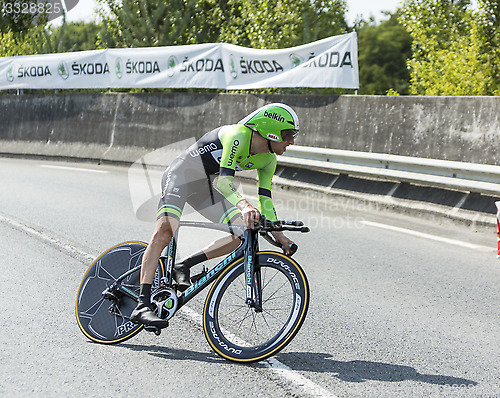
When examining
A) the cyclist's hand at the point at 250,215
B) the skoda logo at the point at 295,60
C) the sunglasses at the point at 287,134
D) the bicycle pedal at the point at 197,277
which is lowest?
the bicycle pedal at the point at 197,277

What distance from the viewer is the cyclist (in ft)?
14.8

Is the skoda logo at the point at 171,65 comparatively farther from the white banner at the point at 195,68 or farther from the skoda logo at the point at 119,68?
the skoda logo at the point at 119,68

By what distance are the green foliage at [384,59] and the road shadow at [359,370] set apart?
217 feet

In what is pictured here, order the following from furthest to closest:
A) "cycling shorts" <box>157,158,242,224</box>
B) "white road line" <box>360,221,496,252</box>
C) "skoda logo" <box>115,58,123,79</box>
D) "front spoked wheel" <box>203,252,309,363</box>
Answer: "skoda logo" <box>115,58,123,79</box> < "white road line" <box>360,221,496,252</box> < "cycling shorts" <box>157,158,242,224</box> < "front spoked wheel" <box>203,252,309,363</box>

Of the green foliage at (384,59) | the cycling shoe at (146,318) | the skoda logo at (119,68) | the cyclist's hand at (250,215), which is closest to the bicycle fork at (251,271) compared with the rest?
the cyclist's hand at (250,215)

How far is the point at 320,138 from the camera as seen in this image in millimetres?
12047

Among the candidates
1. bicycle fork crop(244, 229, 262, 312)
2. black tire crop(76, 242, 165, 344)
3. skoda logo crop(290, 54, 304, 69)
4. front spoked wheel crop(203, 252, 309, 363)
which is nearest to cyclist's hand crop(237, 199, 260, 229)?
bicycle fork crop(244, 229, 262, 312)

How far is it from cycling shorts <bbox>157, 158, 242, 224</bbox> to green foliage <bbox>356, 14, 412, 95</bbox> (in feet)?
216

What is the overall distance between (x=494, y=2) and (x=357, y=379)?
665 inches

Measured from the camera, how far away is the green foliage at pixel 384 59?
70.6 meters

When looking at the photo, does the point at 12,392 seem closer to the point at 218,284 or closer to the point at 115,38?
the point at 218,284

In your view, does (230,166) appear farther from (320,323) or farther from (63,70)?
(63,70)

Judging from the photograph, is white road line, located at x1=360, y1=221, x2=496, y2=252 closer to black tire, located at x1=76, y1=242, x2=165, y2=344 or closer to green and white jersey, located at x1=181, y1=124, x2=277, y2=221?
green and white jersey, located at x1=181, y1=124, x2=277, y2=221

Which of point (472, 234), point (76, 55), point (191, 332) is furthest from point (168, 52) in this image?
point (191, 332)
